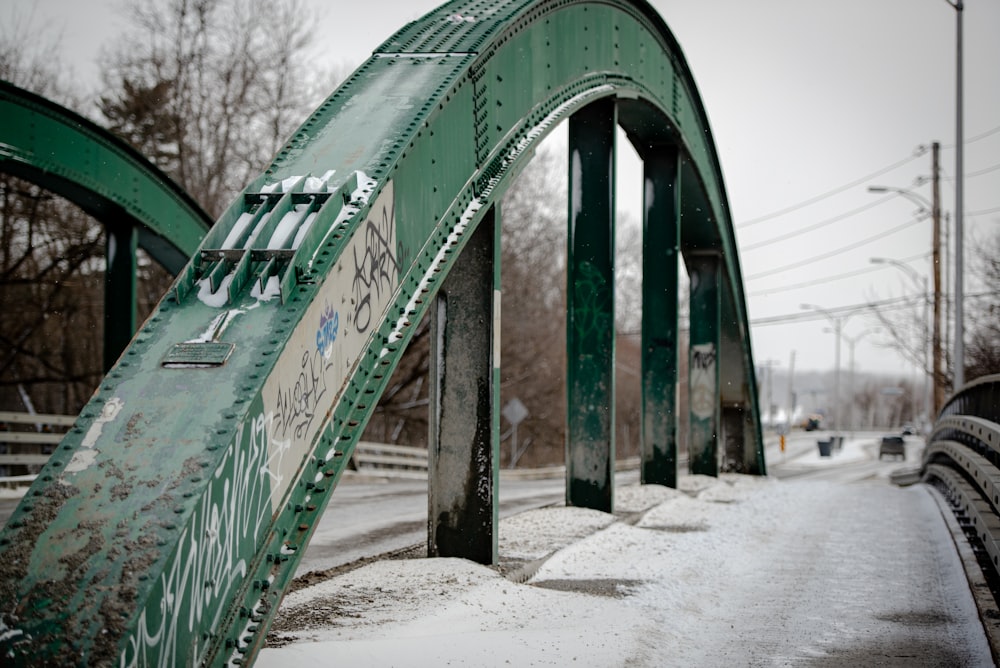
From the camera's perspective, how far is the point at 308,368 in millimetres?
4793

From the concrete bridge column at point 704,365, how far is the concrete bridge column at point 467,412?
9.64 meters

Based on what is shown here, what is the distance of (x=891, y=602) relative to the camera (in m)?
7.02

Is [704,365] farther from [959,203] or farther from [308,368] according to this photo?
[308,368]

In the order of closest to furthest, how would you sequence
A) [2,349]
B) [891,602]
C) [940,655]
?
1. [940,655]
2. [891,602]
3. [2,349]

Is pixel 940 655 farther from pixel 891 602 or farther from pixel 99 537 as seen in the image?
pixel 99 537

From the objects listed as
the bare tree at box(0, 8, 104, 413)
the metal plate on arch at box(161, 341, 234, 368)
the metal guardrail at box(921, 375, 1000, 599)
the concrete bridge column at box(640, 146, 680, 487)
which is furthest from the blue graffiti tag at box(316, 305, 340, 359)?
the bare tree at box(0, 8, 104, 413)

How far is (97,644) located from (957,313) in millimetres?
23120

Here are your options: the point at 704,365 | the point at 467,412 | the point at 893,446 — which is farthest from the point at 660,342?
the point at 893,446

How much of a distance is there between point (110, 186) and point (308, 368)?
8816 millimetres

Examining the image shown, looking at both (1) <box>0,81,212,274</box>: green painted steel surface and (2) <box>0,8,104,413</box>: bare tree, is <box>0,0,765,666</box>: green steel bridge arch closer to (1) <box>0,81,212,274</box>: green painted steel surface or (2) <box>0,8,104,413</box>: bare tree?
(1) <box>0,81,212,274</box>: green painted steel surface

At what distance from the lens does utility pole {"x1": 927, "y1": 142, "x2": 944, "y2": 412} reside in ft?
100

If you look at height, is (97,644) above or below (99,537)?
below

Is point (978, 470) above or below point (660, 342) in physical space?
below

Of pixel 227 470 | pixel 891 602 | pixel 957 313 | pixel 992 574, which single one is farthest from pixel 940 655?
pixel 957 313
